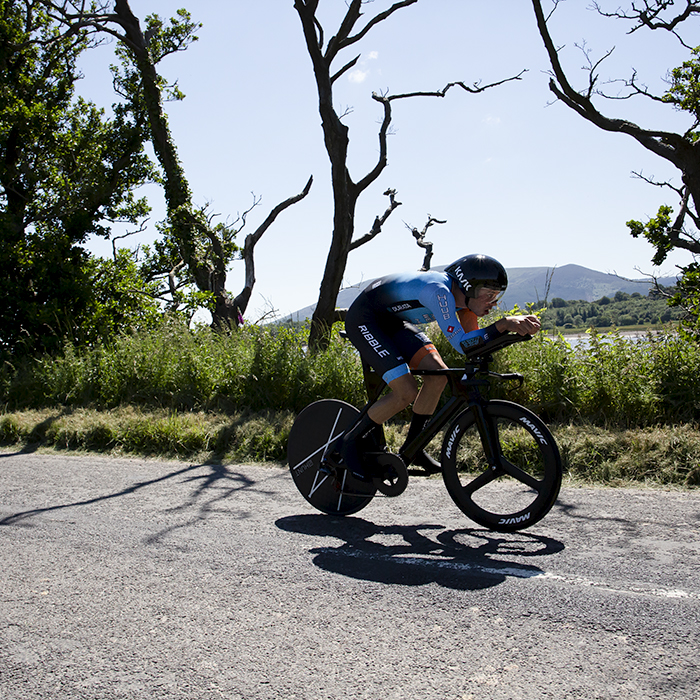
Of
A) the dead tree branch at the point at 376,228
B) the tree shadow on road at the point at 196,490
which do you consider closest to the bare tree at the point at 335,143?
the dead tree branch at the point at 376,228

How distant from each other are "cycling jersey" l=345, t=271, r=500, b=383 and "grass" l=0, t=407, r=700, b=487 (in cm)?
203

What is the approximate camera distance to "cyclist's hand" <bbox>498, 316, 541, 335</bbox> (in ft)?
12.6

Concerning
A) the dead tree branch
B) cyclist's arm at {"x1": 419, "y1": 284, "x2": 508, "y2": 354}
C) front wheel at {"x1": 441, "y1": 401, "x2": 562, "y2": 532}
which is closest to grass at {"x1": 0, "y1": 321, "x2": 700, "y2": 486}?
front wheel at {"x1": 441, "y1": 401, "x2": 562, "y2": 532}

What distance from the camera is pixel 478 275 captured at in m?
4.19

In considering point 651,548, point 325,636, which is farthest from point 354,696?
point 651,548

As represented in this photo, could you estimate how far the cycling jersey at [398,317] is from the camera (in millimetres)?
4312

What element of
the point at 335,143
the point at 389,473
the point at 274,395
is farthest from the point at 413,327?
the point at 335,143

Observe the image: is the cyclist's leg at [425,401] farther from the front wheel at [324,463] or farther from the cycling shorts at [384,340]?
the front wheel at [324,463]

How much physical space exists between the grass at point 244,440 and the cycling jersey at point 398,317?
2.03 metres

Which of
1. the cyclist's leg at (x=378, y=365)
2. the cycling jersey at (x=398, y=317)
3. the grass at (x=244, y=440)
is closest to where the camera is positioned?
the cycling jersey at (x=398, y=317)

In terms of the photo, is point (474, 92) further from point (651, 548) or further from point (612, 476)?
point (651, 548)

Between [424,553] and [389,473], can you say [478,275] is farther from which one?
[424,553]

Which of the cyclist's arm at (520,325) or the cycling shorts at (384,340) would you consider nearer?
the cyclist's arm at (520,325)

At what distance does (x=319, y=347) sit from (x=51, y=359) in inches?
195
